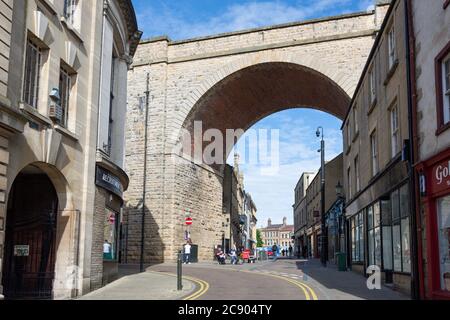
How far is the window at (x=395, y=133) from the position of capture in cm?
1602

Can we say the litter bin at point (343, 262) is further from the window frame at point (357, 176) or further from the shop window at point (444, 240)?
the shop window at point (444, 240)

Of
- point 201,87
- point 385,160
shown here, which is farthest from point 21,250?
point 201,87

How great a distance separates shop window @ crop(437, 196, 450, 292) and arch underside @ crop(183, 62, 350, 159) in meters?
22.0

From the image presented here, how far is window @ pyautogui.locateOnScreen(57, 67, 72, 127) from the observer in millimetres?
14844

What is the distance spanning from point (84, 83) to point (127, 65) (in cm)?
610

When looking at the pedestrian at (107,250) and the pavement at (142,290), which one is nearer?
the pavement at (142,290)

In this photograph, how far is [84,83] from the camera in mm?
15914

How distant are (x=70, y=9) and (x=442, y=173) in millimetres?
11311

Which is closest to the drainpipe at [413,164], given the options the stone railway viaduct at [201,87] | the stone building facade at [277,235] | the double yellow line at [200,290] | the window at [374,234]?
the window at [374,234]

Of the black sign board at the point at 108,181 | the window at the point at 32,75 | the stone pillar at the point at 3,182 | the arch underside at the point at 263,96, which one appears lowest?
the stone pillar at the point at 3,182

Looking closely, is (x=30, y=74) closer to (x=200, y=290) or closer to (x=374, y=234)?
(x=200, y=290)

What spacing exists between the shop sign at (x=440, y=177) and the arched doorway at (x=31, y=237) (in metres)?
10.1

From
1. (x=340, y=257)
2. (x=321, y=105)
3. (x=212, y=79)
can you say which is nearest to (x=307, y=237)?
(x=321, y=105)

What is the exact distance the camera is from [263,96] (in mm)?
39719
